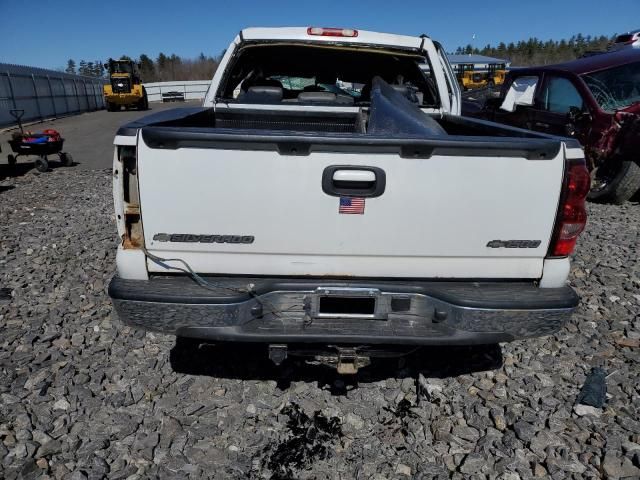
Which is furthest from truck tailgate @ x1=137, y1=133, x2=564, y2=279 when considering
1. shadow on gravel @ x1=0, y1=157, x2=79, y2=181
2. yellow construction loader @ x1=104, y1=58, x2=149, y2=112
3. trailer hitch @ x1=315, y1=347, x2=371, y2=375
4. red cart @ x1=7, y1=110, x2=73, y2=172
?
yellow construction loader @ x1=104, y1=58, x2=149, y2=112

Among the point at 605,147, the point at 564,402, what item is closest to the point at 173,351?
the point at 564,402

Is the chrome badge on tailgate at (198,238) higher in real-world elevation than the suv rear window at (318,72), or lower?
lower

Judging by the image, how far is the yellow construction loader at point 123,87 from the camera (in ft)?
97.8

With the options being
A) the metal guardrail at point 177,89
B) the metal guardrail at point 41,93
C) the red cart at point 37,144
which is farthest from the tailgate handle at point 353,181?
the metal guardrail at point 177,89

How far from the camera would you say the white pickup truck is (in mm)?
2066

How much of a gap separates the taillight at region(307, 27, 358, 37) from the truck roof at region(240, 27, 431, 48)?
0.02 metres

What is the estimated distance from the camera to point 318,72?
516cm

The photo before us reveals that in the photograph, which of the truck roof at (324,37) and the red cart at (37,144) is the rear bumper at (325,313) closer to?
the truck roof at (324,37)

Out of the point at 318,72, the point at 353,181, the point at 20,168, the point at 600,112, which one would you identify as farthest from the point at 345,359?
the point at 20,168

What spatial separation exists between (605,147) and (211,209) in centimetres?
627

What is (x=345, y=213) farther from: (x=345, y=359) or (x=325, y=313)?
(x=345, y=359)

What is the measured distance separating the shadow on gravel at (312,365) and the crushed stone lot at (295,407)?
0.5 inches

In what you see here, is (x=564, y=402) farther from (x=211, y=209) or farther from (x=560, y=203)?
(x=211, y=209)

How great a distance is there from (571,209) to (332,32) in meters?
2.70
